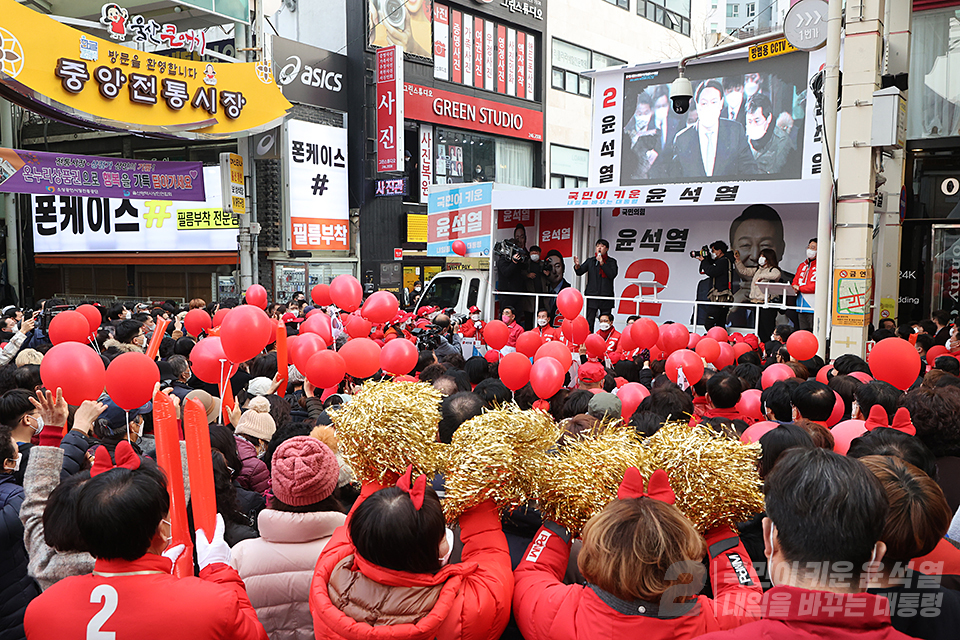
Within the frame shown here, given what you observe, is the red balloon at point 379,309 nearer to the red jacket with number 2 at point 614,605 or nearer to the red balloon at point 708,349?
the red balloon at point 708,349

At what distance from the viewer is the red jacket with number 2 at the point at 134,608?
1.88 metres

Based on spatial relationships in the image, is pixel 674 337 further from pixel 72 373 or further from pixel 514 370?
pixel 72 373

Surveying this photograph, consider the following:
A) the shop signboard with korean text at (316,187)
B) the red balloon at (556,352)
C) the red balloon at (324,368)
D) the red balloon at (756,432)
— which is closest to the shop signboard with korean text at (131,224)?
the shop signboard with korean text at (316,187)

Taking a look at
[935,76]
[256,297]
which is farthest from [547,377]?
[935,76]

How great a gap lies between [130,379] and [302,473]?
6.37 ft

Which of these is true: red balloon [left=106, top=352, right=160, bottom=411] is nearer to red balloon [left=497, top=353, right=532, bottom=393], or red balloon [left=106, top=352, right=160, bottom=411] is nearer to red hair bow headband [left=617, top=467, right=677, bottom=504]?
red balloon [left=497, top=353, right=532, bottom=393]

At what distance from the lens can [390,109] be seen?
60.3 ft

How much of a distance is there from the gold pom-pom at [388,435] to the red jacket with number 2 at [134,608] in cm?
76

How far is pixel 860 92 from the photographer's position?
22.6ft

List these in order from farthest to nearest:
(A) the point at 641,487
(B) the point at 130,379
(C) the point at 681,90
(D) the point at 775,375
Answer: (C) the point at 681,90 → (D) the point at 775,375 → (B) the point at 130,379 → (A) the point at 641,487

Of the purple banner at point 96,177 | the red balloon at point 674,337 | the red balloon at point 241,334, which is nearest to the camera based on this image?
the red balloon at point 241,334

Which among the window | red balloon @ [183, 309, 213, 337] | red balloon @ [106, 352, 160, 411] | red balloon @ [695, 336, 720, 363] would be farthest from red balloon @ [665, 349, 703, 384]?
the window

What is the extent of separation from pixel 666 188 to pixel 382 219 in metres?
11.3

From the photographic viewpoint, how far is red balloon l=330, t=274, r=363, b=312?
8.01 metres
